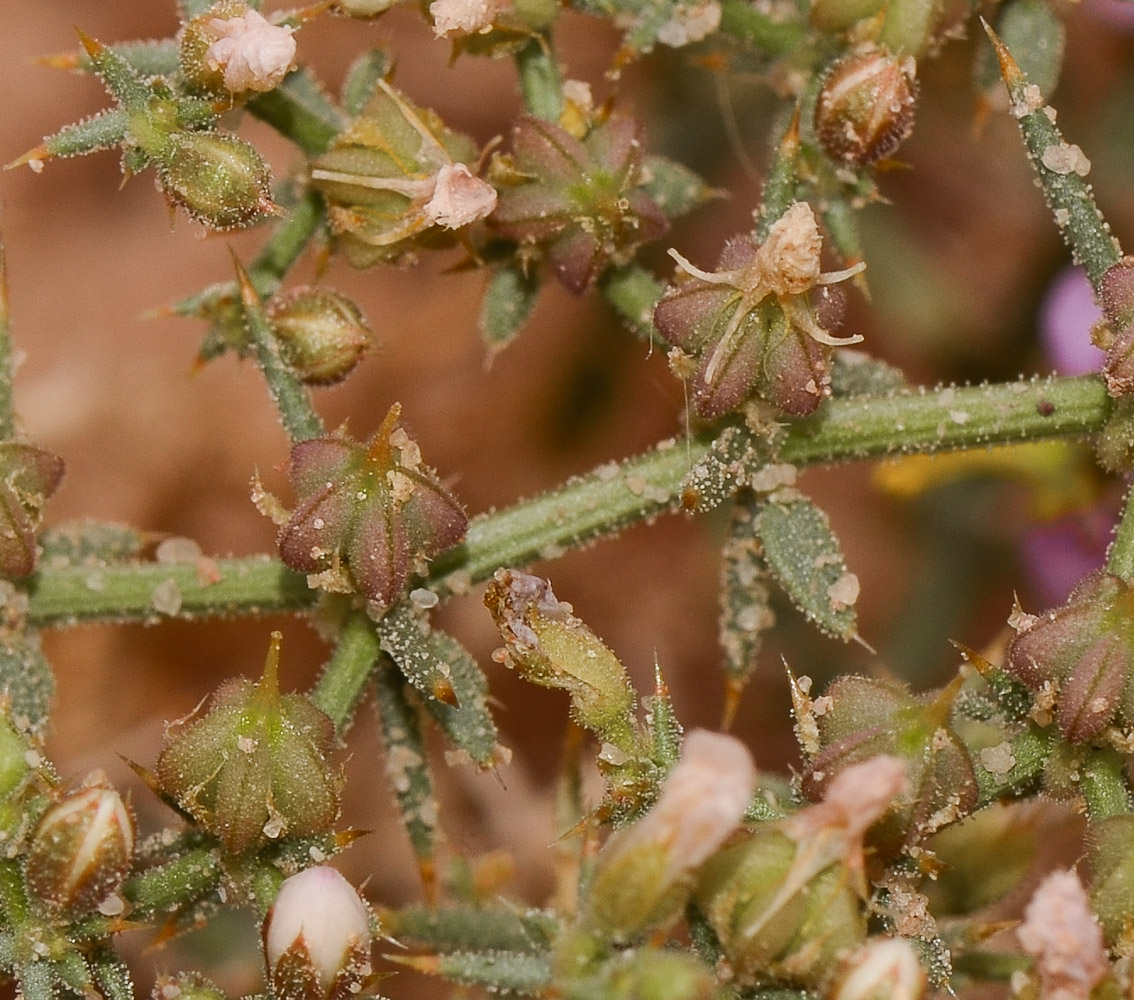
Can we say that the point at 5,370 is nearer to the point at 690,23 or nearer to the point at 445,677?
the point at 445,677

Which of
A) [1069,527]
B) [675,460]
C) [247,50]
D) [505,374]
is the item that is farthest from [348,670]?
[505,374]

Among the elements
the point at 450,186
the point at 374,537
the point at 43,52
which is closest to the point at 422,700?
the point at 374,537

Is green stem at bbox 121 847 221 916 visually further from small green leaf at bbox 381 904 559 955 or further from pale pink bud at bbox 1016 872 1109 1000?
pale pink bud at bbox 1016 872 1109 1000

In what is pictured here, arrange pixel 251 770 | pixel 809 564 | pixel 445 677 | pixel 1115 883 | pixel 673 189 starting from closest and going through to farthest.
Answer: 1. pixel 1115 883
2. pixel 251 770
3. pixel 445 677
4. pixel 809 564
5. pixel 673 189

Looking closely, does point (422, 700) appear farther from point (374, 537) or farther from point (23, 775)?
point (23, 775)

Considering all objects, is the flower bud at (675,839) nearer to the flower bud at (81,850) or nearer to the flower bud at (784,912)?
the flower bud at (784,912)

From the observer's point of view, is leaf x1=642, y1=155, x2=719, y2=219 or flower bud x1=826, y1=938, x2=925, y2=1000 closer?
flower bud x1=826, y1=938, x2=925, y2=1000

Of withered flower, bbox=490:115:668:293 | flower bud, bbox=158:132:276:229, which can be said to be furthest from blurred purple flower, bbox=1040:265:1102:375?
flower bud, bbox=158:132:276:229
